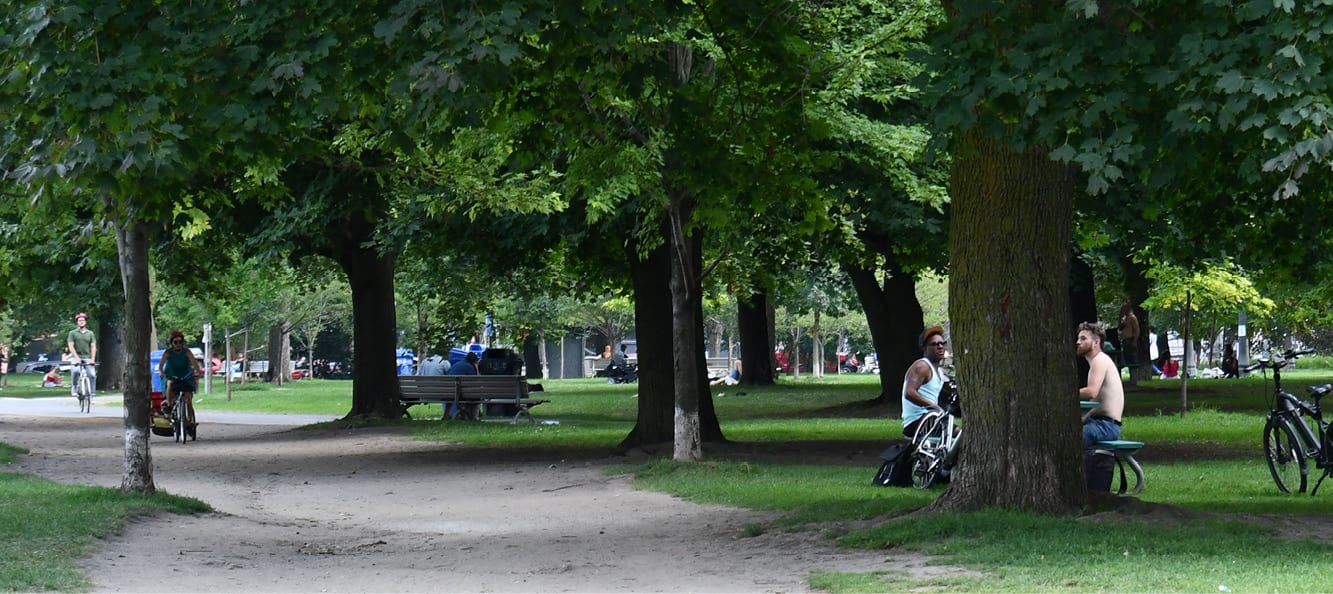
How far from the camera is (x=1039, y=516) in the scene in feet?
34.6

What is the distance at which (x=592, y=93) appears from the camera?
44.5ft

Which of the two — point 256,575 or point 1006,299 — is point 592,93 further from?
point 256,575

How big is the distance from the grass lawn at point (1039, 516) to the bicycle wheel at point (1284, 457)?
21 cm

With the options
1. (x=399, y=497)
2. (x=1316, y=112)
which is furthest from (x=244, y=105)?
(x=399, y=497)

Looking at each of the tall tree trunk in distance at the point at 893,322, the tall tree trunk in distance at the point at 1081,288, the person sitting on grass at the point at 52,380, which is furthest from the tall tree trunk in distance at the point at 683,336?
the person sitting on grass at the point at 52,380

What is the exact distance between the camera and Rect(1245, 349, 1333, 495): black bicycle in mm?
13234

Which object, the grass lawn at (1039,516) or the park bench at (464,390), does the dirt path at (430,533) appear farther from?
the park bench at (464,390)

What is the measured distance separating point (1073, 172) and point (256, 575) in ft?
18.9

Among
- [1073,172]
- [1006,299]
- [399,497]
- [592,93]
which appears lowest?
[399,497]

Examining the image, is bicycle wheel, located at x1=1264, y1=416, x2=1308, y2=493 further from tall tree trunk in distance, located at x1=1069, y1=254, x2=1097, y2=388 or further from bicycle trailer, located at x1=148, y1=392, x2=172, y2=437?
bicycle trailer, located at x1=148, y1=392, x2=172, y2=437

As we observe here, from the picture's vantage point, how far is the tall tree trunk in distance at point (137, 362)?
44.5 ft

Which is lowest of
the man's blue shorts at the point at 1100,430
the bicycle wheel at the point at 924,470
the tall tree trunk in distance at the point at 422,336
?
the bicycle wheel at the point at 924,470

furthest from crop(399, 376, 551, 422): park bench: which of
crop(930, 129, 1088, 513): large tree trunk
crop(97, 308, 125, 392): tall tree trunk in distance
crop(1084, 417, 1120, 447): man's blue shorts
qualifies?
crop(97, 308, 125, 392): tall tree trunk in distance

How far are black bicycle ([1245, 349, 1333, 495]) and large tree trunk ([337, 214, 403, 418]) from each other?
15.7m
